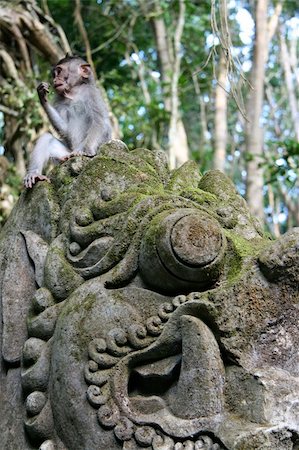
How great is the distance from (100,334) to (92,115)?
9.18 feet

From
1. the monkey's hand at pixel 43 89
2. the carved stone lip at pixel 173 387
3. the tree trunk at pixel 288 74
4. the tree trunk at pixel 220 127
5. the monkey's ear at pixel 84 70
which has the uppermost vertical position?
the tree trunk at pixel 288 74

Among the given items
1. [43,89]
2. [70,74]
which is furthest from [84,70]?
[43,89]

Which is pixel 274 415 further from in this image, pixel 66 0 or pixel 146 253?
pixel 66 0

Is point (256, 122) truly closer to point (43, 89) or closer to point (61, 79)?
point (61, 79)

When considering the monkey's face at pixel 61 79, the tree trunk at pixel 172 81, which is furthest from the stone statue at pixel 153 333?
the tree trunk at pixel 172 81

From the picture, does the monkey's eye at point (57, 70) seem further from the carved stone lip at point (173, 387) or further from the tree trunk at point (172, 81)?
the tree trunk at point (172, 81)

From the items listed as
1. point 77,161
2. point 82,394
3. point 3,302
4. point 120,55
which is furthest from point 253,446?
point 120,55

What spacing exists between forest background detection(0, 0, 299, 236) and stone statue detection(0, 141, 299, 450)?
3.14 feet

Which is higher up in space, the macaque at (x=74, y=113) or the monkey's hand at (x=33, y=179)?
the macaque at (x=74, y=113)

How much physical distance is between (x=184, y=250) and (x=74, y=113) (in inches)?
116

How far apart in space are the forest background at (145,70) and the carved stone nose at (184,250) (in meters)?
0.98

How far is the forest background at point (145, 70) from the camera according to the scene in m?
7.95

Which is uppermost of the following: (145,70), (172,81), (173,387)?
(145,70)

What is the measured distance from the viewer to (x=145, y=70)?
13664 mm
